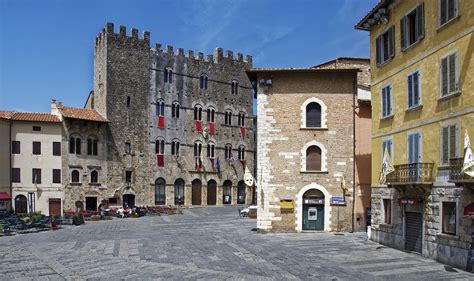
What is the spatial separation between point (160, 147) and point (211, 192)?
8.47 m

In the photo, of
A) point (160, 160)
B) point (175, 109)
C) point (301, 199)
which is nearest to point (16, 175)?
point (160, 160)

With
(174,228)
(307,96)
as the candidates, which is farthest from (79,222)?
(307,96)

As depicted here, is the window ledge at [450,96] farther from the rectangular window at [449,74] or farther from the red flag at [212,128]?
the red flag at [212,128]

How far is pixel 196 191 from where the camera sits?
178 feet

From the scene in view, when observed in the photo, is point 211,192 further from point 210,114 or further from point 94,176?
→ point 94,176

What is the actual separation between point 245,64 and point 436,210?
4413 cm

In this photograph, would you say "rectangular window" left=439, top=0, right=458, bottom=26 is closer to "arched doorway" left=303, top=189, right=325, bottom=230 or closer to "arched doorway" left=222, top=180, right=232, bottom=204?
"arched doorway" left=303, top=189, right=325, bottom=230

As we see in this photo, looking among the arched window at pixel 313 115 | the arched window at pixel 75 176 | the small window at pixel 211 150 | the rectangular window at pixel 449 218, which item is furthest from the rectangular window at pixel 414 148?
the small window at pixel 211 150

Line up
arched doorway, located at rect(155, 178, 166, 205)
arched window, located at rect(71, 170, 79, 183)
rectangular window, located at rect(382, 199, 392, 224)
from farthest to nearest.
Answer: arched doorway, located at rect(155, 178, 166, 205) < arched window, located at rect(71, 170, 79, 183) < rectangular window, located at rect(382, 199, 392, 224)

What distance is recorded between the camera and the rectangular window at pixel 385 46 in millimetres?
21875

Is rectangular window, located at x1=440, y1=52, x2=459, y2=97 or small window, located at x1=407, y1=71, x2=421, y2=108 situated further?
small window, located at x1=407, y1=71, x2=421, y2=108

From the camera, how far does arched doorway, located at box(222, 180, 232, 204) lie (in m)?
56.7

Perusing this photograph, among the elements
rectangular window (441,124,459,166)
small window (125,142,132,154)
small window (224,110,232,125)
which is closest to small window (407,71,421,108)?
rectangular window (441,124,459,166)

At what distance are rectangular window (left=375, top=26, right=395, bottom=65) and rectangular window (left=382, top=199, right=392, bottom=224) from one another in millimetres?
6982
